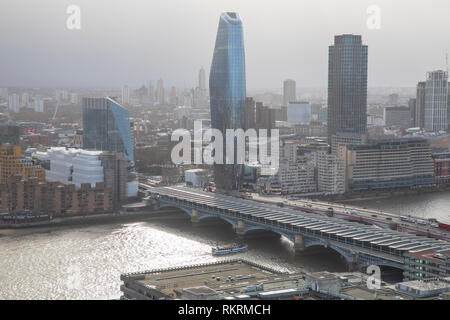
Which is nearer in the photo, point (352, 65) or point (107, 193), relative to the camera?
point (107, 193)

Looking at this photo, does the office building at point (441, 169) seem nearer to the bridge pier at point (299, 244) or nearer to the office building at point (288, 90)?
the bridge pier at point (299, 244)

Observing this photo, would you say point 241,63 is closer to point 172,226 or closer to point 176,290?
point 172,226

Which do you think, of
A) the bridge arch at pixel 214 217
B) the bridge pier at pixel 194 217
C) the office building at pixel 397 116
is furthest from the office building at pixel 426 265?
the office building at pixel 397 116

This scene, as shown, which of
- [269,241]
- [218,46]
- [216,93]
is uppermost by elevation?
[218,46]

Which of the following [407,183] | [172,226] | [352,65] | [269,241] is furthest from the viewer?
[352,65]

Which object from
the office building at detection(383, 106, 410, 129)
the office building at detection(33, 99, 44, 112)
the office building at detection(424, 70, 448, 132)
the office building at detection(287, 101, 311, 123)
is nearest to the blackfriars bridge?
the office building at detection(424, 70, 448, 132)

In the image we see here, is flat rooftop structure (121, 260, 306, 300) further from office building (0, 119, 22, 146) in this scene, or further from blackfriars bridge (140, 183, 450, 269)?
office building (0, 119, 22, 146)
